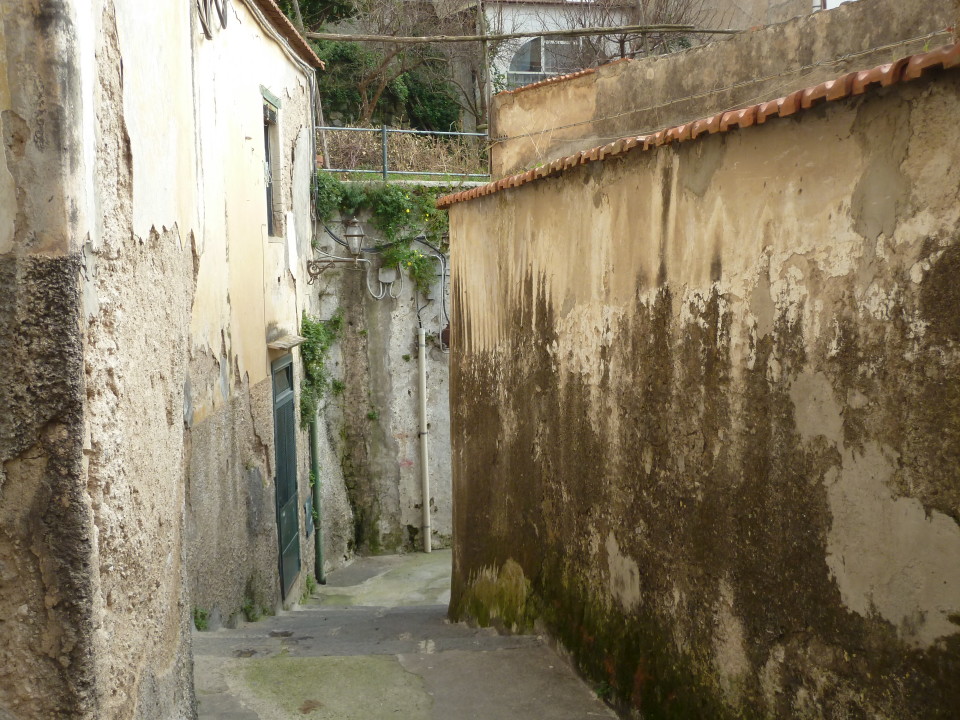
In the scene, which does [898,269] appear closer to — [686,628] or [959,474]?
[959,474]

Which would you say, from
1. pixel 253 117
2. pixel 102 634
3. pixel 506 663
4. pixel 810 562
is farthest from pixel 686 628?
pixel 253 117

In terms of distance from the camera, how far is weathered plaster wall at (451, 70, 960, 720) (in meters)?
2.95

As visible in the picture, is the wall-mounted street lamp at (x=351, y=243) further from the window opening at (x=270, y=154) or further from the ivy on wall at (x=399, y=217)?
the window opening at (x=270, y=154)

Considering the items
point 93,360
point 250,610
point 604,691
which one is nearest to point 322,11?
point 250,610

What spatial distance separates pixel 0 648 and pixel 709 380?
2.80m

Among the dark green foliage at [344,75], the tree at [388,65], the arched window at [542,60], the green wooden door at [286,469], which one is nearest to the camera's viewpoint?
the green wooden door at [286,469]

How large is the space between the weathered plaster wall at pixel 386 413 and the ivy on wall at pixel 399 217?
184mm

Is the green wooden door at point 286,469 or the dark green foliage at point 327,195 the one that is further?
the dark green foliage at point 327,195

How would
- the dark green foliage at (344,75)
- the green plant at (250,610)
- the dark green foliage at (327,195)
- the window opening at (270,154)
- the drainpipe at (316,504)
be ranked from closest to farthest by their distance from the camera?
1. the green plant at (250,610)
2. the window opening at (270,154)
3. the drainpipe at (316,504)
4. the dark green foliage at (327,195)
5. the dark green foliage at (344,75)

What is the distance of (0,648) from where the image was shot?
2.65 metres

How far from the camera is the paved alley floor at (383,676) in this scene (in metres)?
4.90

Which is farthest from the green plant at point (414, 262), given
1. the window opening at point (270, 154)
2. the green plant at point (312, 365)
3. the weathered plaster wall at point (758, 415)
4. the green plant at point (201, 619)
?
the green plant at point (201, 619)

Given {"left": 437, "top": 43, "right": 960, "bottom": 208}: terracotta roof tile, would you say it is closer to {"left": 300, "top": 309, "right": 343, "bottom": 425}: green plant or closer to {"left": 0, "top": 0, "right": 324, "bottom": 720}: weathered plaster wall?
{"left": 0, "top": 0, "right": 324, "bottom": 720}: weathered plaster wall

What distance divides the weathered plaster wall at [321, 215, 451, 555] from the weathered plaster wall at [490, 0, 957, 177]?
4070mm
